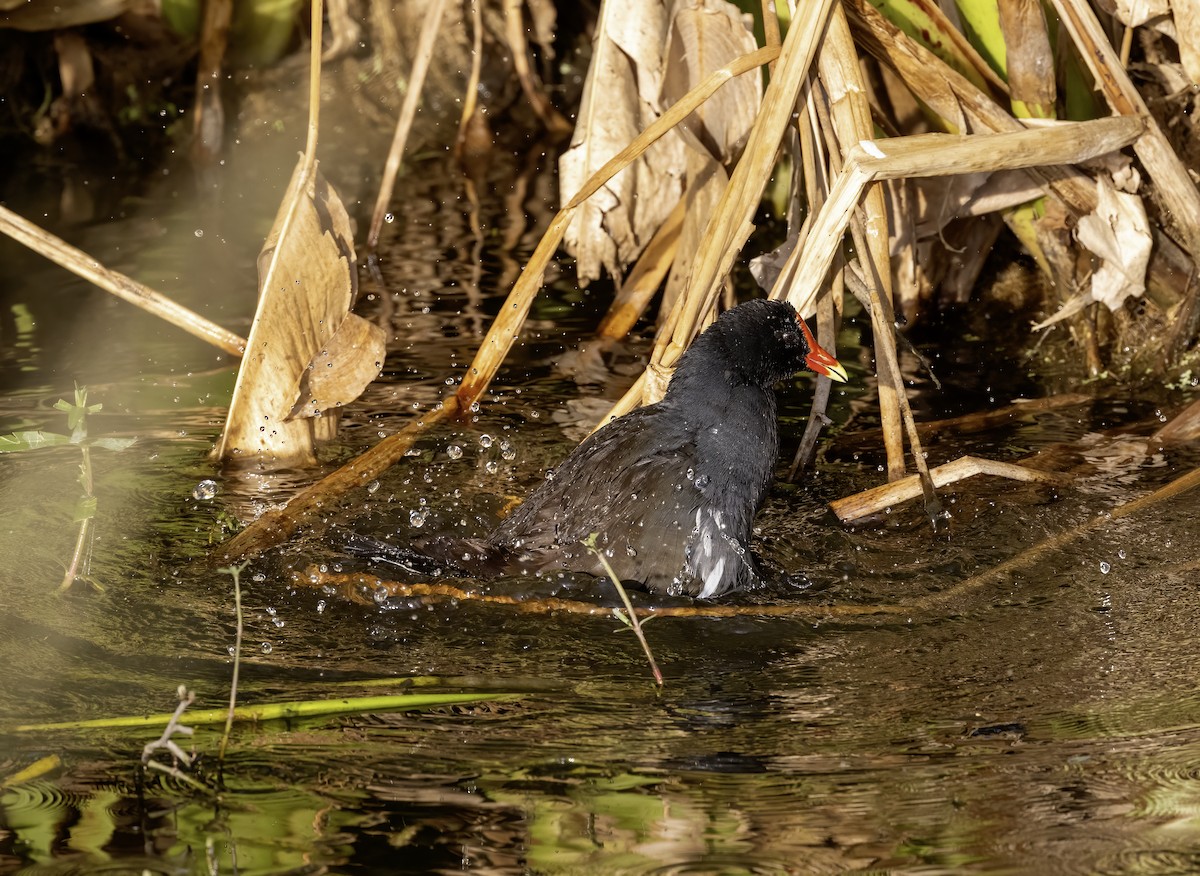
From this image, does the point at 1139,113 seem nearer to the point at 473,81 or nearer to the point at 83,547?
the point at 83,547

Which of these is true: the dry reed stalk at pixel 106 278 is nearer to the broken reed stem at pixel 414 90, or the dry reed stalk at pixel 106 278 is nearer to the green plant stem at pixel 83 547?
the green plant stem at pixel 83 547

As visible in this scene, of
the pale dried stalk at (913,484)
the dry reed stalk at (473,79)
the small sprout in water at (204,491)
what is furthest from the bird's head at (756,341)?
the dry reed stalk at (473,79)

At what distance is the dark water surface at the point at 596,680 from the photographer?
197cm

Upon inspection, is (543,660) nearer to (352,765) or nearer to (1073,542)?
(352,765)

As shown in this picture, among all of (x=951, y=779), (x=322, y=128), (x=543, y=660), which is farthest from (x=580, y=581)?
(x=322, y=128)

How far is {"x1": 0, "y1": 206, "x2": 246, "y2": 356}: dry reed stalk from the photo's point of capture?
3.55 m

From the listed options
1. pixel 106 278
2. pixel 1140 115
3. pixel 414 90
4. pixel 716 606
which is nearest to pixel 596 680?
pixel 716 606


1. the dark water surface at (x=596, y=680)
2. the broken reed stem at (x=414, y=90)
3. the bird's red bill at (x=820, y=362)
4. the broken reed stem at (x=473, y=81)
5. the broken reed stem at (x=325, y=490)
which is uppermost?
the broken reed stem at (x=473, y=81)

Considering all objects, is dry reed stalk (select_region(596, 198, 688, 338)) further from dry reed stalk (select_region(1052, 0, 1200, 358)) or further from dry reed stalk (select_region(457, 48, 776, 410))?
dry reed stalk (select_region(1052, 0, 1200, 358))

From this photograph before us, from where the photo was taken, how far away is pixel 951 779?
83.4 inches

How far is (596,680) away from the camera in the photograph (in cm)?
261

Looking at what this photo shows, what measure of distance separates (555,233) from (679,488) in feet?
2.50

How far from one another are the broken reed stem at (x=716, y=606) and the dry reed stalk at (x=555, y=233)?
783mm

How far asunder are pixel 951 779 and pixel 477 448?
6.56 feet
